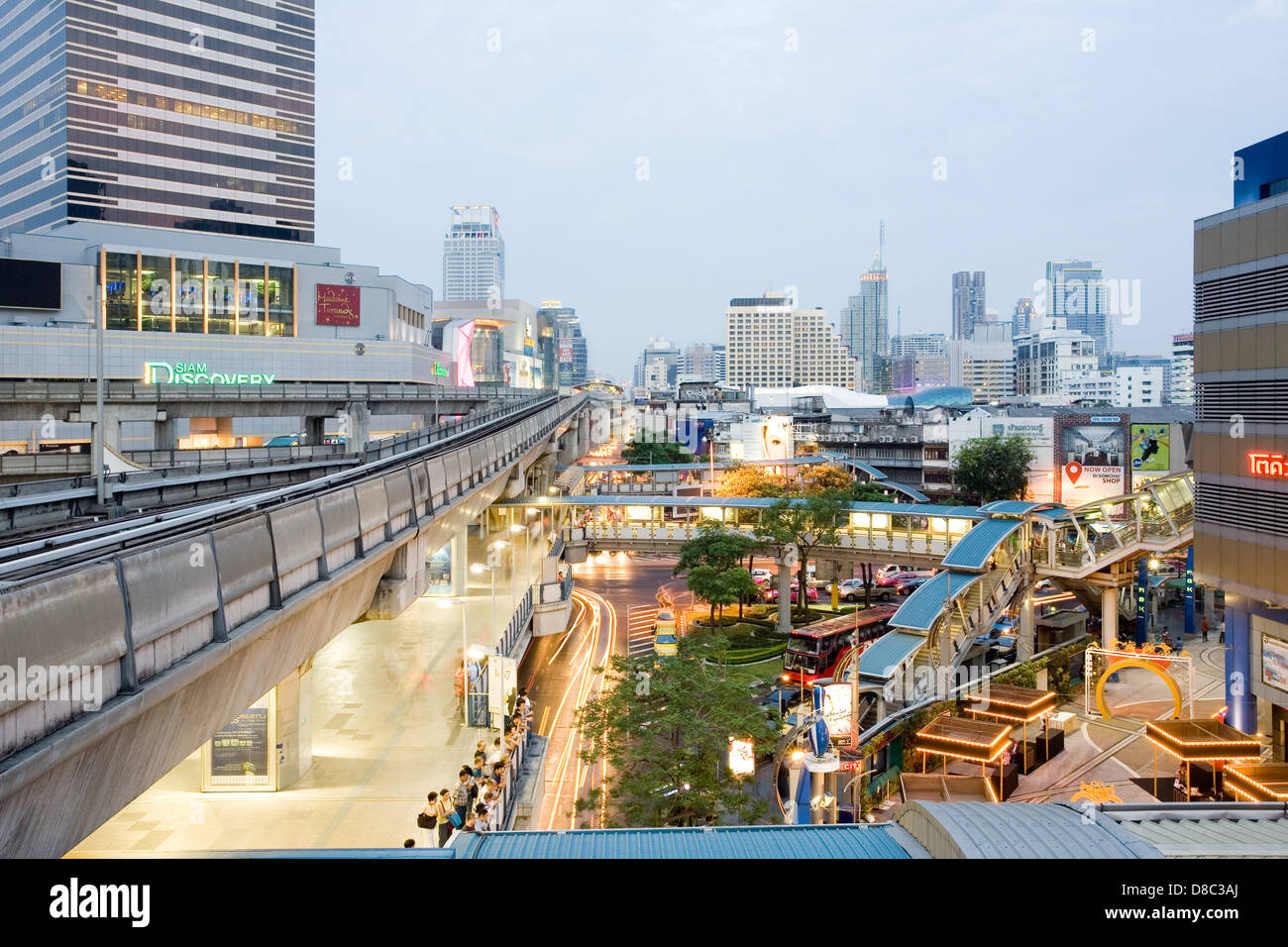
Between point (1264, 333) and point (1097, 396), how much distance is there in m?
175

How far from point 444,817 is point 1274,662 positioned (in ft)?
61.9

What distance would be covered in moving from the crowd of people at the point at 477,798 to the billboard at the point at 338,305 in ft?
185

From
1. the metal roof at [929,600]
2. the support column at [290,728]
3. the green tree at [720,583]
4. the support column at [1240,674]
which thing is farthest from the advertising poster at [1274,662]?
the support column at [290,728]

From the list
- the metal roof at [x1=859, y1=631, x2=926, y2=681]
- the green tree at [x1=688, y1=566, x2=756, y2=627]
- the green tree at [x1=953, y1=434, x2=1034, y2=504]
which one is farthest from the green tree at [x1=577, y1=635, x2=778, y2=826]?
the green tree at [x1=953, y1=434, x2=1034, y2=504]

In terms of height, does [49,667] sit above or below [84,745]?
above

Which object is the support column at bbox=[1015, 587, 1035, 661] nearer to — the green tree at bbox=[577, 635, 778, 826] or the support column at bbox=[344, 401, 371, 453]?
the green tree at bbox=[577, 635, 778, 826]

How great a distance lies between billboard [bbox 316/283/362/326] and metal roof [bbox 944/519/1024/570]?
53899 mm

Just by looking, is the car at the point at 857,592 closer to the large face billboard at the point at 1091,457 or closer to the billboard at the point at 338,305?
the large face billboard at the point at 1091,457

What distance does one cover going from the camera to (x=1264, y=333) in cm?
1950

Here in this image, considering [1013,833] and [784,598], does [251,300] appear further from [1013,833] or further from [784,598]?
[1013,833]

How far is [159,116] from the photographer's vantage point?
78.1 metres

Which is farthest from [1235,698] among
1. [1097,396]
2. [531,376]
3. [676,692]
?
[1097,396]
